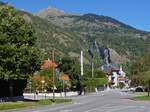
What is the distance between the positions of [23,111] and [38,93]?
58.7 metres

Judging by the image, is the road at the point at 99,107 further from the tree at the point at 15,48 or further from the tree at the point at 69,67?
the tree at the point at 69,67

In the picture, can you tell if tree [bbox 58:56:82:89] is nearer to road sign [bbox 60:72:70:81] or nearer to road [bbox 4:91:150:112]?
road sign [bbox 60:72:70:81]

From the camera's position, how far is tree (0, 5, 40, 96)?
65250 mm

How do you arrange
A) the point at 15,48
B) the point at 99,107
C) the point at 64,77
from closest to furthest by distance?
1. the point at 99,107
2. the point at 15,48
3. the point at 64,77

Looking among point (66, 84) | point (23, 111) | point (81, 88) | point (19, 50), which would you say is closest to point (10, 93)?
point (19, 50)

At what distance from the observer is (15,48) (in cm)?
6588

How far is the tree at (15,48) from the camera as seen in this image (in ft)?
214

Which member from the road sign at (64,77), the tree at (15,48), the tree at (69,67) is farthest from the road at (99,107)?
the tree at (69,67)

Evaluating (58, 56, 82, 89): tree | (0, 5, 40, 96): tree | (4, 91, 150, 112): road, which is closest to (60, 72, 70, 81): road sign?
(58, 56, 82, 89): tree

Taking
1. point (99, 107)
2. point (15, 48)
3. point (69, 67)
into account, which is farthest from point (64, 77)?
point (99, 107)

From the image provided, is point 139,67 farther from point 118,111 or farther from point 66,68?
point 118,111

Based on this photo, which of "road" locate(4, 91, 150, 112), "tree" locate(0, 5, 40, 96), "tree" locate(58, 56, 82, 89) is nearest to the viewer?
"road" locate(4, 91, 150, 112)

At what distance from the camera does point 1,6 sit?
241ft

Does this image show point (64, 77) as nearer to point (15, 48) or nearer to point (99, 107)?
point (15, 48)
